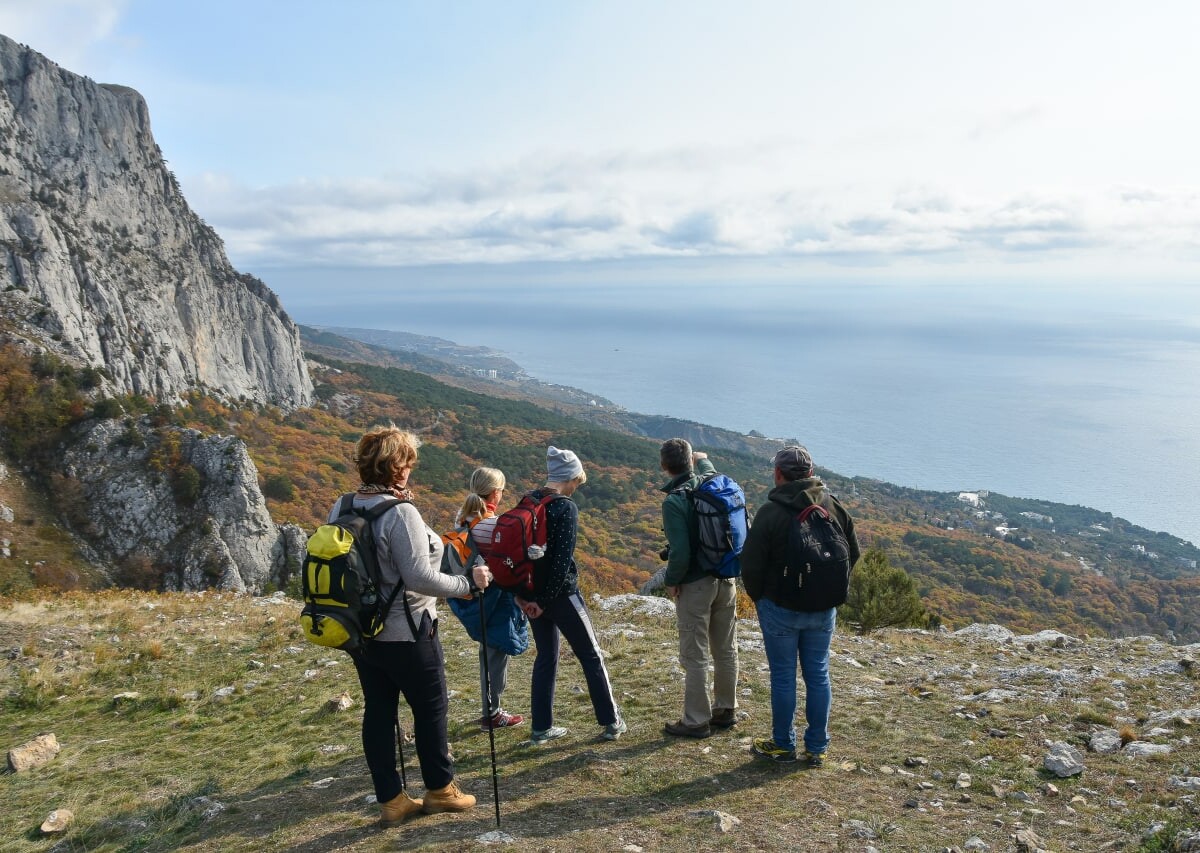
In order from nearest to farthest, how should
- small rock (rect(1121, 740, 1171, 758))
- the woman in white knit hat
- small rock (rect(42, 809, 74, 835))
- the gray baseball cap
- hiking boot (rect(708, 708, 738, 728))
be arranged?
1. small rock (rect(42, 809, 74, 835))
2. the woman in white knit hat
3. the gray baseball cap
4. small rock (rect(1121, 740, 1171, 758))
5. hiking boot (rect(708, 708, 738, 728))

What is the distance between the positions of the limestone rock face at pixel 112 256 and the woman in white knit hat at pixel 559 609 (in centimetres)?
3551

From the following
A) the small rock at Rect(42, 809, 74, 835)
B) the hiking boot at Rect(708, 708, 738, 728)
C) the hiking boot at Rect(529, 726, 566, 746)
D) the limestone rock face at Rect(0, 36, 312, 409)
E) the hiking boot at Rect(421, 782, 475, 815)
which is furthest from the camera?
the limestone rock face at Rect(0, 36, 312, 409)

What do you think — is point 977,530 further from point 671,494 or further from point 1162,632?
point 671,494

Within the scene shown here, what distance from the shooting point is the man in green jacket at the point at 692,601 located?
4.72 m

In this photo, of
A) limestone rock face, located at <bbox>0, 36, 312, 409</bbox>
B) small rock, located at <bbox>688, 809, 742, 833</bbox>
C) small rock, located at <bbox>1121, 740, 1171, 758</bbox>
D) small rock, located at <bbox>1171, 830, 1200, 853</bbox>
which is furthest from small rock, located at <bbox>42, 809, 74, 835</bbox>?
limestone rock face, located at <bbox>0, 36, 312, 409</bbox>

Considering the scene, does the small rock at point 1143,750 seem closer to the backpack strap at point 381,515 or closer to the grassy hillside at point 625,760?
the grassy hillside at point 625,760

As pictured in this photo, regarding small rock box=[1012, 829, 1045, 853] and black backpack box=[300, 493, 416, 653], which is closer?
black backpack box=[300, 493, 416, 653]

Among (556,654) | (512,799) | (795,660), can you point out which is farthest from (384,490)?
(795,660)

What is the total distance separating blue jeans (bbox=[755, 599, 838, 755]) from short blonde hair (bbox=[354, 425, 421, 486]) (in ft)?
8.56

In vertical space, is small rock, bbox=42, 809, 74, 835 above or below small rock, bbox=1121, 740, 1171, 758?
above

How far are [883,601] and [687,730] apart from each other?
7.96 metres

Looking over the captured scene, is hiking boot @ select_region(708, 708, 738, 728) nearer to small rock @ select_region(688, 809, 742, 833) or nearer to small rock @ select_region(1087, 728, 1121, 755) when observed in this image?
small rock @ select_region(688, 809, 742, 833)

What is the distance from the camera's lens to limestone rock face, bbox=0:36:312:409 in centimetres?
3941

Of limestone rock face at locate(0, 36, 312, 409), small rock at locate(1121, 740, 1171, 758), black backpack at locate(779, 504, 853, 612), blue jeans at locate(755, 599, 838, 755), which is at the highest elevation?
limestone rock face at locate(0, 36, 312, 409)
